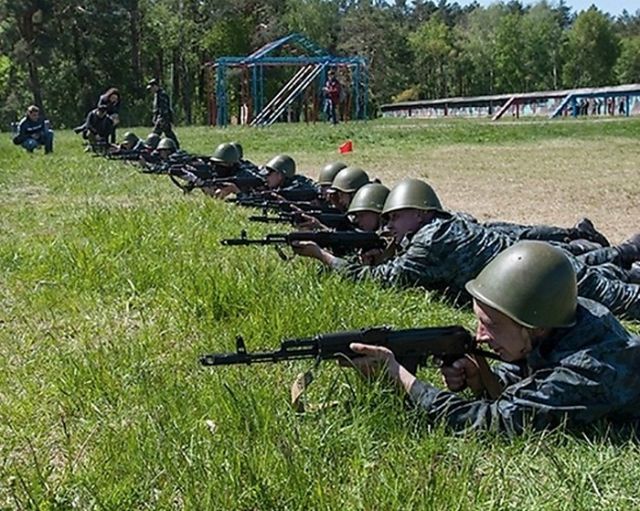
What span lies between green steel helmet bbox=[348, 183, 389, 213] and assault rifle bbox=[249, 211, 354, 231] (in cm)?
44

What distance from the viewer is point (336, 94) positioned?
39219mm

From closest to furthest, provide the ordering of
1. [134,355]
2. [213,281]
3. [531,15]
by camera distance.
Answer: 1. [134,355]
2. [213,281]
3. [531,15]

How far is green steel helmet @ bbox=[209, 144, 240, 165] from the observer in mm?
12633

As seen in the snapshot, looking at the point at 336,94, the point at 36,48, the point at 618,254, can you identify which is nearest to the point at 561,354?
the point at 618,254

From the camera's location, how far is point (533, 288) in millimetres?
3623

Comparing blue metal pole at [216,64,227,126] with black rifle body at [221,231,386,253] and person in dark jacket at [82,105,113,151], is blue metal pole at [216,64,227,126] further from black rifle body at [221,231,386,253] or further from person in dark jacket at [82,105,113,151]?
black rifle body at [221,231,386,253]

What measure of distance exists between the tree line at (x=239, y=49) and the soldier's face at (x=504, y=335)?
54.8 metres

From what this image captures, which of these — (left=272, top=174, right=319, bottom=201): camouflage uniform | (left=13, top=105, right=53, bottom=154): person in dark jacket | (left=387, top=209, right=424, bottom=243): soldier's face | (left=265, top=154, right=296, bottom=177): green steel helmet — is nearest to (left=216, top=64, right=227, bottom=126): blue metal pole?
(left=13, top=105, right=53, bottom=154): person in dark jacket

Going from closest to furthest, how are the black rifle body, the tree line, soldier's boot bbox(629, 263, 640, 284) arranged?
1. soldier's boot bbox(629, 263, 640, 284)
2. the black rifle body
3. the tree line

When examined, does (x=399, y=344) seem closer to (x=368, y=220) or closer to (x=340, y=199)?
(x=368, y=220)

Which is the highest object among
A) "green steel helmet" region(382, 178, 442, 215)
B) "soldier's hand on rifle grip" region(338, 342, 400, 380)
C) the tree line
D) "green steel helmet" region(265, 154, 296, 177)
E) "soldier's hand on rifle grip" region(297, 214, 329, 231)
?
the tree line

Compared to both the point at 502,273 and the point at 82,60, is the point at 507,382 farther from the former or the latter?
the point at 82,60

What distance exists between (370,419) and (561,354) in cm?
82

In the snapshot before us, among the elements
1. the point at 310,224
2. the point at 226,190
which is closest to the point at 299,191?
the point at 310,224
